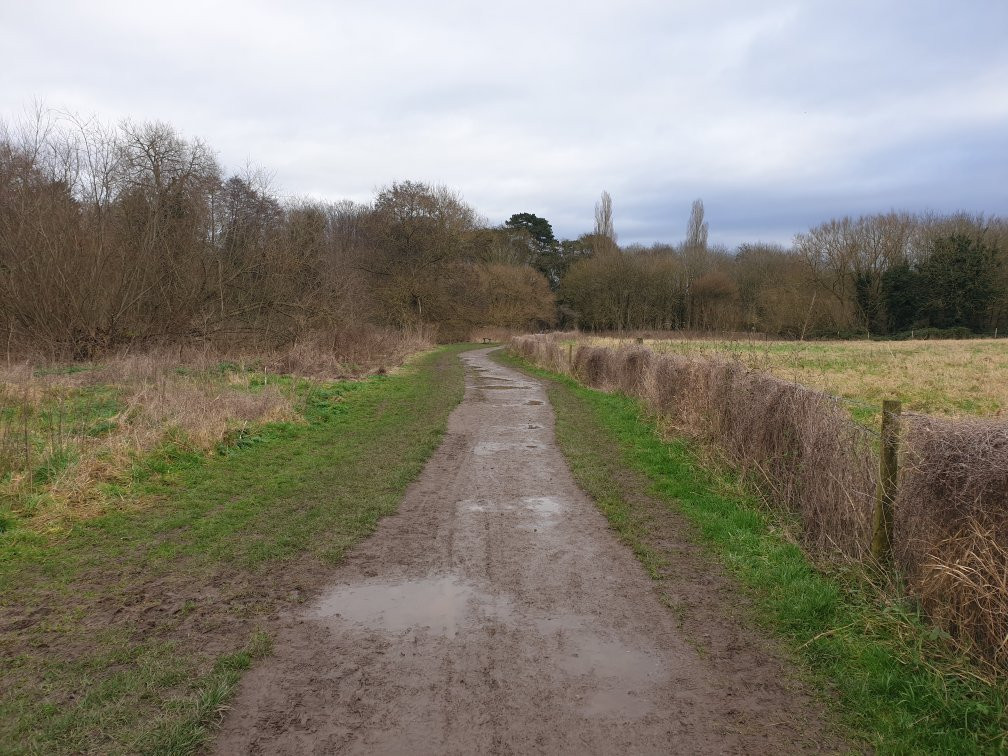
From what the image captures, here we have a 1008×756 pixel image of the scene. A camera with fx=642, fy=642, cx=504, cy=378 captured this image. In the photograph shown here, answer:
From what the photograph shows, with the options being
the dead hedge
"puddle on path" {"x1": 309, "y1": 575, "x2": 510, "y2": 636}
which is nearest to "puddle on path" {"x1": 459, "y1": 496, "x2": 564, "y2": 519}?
A: "puddle on path" {"x1": 309, "y1": 575, "x2": 510, "y2": 636}

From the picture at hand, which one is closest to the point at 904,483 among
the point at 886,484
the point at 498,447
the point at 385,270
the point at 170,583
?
the point at 886,484

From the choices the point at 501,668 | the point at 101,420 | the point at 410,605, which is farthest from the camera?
the point at 101,420

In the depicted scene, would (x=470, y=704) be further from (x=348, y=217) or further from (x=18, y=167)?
(x=348, y=217)

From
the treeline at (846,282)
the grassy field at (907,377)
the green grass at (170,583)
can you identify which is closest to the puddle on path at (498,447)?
the green grass at (170,583)

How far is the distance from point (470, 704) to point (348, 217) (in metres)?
53.6

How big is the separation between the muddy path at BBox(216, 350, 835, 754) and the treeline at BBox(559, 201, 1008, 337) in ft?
134

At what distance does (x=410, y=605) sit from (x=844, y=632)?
299 centimetres

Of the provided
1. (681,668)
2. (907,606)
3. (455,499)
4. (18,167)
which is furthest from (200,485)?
(18,167)

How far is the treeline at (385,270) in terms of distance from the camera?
18.9m

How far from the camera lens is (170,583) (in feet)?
16.7

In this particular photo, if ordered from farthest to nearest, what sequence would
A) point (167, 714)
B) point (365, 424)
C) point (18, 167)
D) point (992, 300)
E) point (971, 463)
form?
point (992, 300) → point (18, 167) → point (365, 424) → point (971, 463) → point (167, 714)

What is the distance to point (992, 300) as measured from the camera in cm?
5062

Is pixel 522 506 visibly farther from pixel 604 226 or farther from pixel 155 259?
pixel 604 226

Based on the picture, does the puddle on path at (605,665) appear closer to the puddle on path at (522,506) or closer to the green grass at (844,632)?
the green grass at (844,632)
